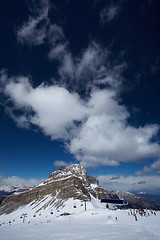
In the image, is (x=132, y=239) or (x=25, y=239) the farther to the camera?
(x=25, y=239)

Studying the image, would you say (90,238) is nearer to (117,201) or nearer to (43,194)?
(117,201)

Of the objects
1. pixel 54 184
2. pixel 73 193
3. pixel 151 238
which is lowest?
pixel 151 238

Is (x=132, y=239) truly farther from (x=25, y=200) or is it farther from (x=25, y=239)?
(x=25, y=200)

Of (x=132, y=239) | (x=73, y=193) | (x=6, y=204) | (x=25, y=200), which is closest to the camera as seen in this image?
(x=132, y=239)

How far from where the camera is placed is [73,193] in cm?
12850

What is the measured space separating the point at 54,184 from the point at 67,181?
2052 centimetres

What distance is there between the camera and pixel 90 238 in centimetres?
2056

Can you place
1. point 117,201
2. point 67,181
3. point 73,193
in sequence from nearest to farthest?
point 117,201 → point 73,193 → point 67,181

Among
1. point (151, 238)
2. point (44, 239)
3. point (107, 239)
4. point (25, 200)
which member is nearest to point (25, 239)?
point (44, 239)

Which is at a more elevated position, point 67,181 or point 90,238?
point 67,181

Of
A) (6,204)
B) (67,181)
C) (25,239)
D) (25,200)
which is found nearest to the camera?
(25,239)

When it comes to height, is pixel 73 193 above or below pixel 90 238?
above

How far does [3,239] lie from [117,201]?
6736 cm

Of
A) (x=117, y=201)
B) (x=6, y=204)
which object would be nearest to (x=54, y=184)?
(x=6, y=204)
